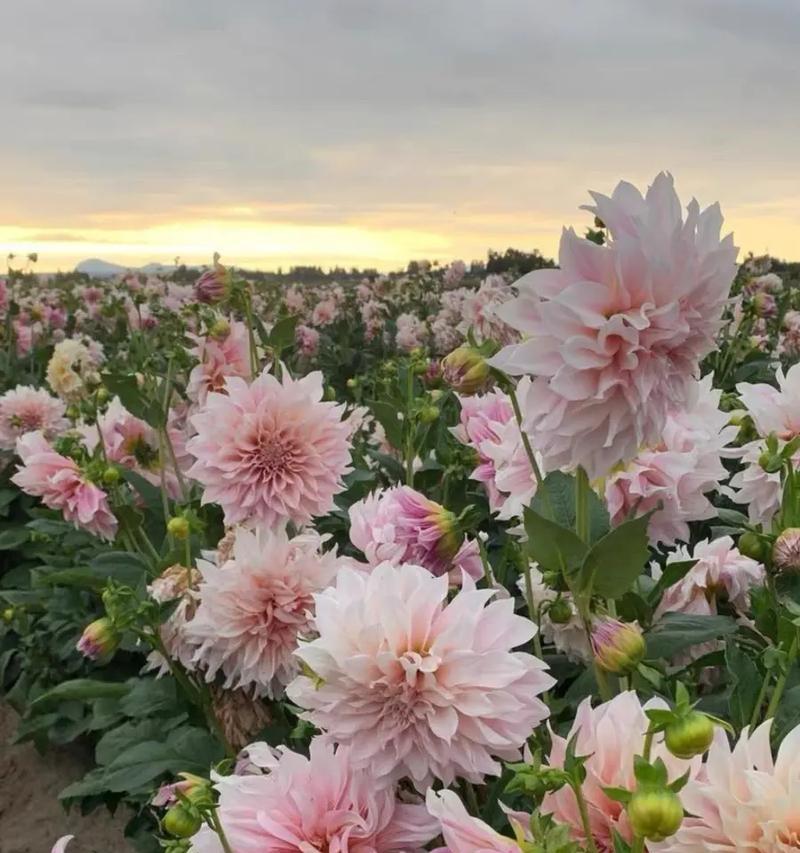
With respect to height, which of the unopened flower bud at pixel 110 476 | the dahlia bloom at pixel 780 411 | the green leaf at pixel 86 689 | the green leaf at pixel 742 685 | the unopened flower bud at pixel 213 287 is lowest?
the green leaf at pixel 86 689

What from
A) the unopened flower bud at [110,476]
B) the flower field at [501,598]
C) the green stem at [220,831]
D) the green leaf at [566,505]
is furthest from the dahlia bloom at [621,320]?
the unopened flower bud at [110,476]

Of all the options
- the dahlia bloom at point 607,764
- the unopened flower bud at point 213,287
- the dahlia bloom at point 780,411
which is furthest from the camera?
the unopened flower bud at point 213,287

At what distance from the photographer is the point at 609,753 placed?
2.58 ft

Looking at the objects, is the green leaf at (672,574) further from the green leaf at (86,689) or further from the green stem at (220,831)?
the green leaf at (86,689)

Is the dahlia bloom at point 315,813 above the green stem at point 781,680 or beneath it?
beneath

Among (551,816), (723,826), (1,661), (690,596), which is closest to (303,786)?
(551,816)

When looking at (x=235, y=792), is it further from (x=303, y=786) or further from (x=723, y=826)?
Answer: (x=723, y=826)

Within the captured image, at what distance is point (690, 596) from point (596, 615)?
1.09 feet

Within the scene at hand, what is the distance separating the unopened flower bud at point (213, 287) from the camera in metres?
1.89

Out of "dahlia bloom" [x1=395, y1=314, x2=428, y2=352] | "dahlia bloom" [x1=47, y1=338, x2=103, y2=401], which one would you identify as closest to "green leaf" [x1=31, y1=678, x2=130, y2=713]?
"dahlia bloom" [x1=47, y1=338, x2=103, y2=401]

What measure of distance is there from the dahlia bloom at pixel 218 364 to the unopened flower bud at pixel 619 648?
1.33m

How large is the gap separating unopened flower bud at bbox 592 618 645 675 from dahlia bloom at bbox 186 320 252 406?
4.36 feet

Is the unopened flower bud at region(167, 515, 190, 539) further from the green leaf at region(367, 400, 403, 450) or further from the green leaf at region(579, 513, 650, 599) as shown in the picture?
the green leaf at region(579, 513, 650, 599)

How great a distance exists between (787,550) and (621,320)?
41 centimetres
